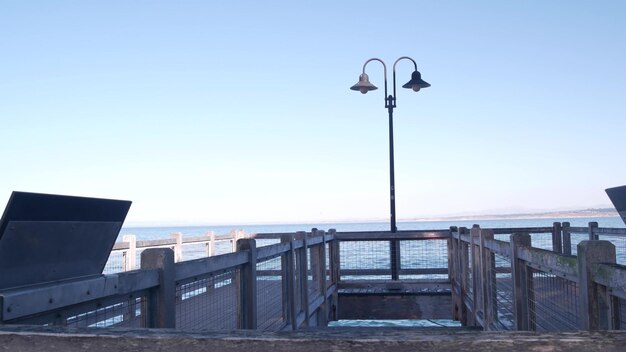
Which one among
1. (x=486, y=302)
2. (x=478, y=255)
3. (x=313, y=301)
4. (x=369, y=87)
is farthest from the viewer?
(x=369, y=87)

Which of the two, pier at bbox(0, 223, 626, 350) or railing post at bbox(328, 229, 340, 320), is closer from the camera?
pier at bbox(0, 223, 626, 350)

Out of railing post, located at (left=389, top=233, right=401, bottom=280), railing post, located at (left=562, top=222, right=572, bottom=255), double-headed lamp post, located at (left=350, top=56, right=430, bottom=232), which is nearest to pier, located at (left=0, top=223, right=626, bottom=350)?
railing post, located at (left=389, top=233, right=401, bottom=280)

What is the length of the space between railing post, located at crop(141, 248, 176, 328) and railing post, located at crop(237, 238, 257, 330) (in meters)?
2.16

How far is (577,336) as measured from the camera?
1647 millimetres

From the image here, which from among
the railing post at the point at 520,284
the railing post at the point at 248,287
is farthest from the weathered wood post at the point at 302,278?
the railing post at the point at 520,284

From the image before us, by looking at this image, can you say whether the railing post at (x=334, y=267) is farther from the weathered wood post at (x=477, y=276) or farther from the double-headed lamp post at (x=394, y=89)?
the weathered wood post at (x=477, y=276)

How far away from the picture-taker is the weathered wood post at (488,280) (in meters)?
8.13

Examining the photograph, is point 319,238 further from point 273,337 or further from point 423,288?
point 273,337

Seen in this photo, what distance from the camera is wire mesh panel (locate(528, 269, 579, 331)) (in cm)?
485

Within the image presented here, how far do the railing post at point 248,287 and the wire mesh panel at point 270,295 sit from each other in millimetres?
545

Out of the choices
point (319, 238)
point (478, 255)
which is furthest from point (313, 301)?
point (478, 255)

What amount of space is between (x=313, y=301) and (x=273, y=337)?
31.4ft

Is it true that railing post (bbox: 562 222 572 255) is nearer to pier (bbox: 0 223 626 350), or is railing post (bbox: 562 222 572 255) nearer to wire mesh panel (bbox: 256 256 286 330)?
pier (bbox: 0 223 626 350)

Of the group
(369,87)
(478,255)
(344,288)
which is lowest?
(344,288)
